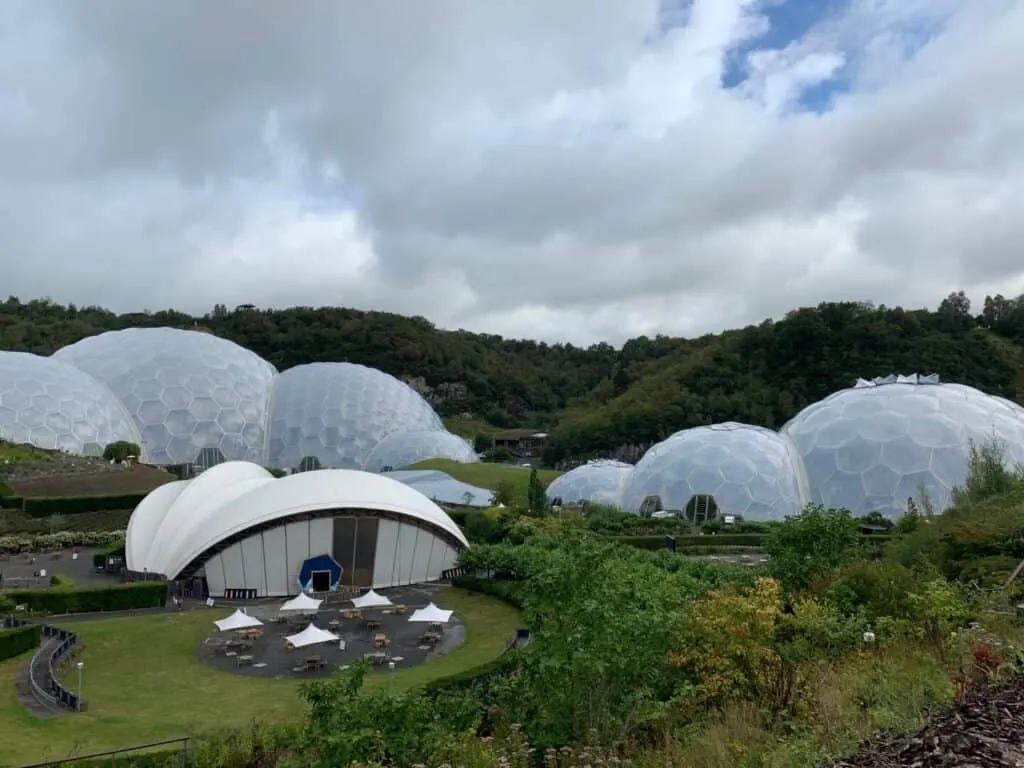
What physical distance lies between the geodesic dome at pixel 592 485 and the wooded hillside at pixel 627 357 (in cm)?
2171

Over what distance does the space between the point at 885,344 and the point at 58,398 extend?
221ft

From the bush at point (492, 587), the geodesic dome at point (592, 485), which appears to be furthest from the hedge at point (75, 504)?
the geodesic dome at point (592, 485)

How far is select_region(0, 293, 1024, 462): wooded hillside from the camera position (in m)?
64.6

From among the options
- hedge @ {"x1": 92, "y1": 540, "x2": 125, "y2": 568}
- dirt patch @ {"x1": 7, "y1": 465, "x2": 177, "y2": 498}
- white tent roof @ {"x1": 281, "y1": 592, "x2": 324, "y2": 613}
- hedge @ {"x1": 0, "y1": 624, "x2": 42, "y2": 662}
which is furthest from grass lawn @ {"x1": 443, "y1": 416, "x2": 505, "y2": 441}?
hedge @ {"x1": 0, "y1": 624, "x2": 42, "y2": 662}

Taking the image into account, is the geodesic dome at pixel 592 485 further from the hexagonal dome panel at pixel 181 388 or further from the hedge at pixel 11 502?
the hedge at pixel 11 502

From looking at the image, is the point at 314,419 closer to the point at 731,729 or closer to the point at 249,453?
the point at 249,453

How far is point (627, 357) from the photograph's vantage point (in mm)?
121125

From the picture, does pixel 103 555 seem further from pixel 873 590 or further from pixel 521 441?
pixel 521 441

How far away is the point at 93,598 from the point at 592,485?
1087 inches

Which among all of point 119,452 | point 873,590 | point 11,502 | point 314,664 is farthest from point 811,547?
point 119,452

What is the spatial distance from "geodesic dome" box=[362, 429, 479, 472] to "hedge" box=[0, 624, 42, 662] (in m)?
38.3

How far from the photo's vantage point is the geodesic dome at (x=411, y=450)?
5806 centimetres

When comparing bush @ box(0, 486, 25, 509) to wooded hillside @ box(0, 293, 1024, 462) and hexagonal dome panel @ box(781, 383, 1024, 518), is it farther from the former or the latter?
wooded hillside @ box(0, 293, 1024, 462)

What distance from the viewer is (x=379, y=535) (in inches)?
1100
